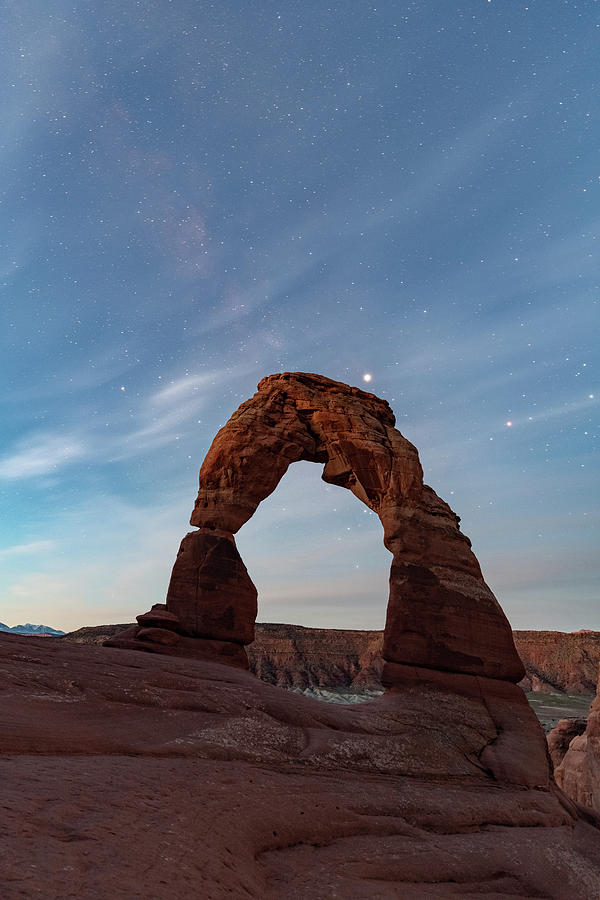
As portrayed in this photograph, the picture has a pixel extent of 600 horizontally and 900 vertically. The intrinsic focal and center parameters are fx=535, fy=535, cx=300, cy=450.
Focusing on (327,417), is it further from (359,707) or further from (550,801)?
(550,801)

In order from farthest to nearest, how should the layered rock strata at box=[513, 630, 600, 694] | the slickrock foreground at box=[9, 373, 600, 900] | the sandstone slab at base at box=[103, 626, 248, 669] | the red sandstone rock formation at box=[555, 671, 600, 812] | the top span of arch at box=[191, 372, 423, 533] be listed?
the layered rock strata at box=[513, 630, 600, 694]
the red sandstone rock formation at box=[555, 671, 600, 812]
the top span of arch at box=[191, 372, 423, 533]
the sandstone slab at base at box=[103, 626, 248, 669]
the slickrock foreground at box=[9, 373, 600, 900]

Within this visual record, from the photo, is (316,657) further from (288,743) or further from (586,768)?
(288,743)

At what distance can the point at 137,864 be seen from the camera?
11.7 feet

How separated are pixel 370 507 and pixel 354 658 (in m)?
66.0

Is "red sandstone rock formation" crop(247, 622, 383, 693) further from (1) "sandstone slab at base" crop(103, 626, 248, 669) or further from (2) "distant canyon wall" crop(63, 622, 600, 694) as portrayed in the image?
(1) "sandstone slab at base" crop(103, 626, 248, 669)

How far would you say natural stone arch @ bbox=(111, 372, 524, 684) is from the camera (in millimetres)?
14914

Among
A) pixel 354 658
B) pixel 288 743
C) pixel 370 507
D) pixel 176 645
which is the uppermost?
pixel 370 507

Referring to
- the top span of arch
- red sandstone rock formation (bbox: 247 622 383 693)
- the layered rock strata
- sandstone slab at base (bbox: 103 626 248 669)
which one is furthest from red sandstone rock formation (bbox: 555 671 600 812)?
the layered rock strata

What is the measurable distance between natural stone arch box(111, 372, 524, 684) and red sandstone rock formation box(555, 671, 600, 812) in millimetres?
6241

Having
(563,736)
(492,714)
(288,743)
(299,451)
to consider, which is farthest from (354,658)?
(288,743)

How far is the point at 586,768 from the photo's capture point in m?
18.5

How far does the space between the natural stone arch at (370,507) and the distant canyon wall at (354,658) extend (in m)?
57.7

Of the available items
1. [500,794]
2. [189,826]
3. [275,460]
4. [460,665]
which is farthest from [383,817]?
[275,460]

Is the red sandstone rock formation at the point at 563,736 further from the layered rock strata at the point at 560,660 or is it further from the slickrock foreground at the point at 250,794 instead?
the layered rock strata at the point at 560,660
